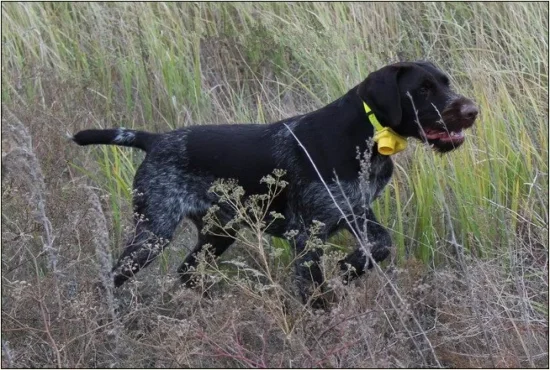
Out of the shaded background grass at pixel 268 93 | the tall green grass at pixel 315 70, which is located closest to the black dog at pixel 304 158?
the shaded background grass at pixel 268 93

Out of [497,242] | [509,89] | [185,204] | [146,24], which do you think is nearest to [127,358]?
[185,204]

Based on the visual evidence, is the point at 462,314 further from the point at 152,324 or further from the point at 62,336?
the point at 62,336

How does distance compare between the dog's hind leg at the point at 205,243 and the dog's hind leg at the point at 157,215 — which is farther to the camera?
the dog's hind leg at the point at 205,243

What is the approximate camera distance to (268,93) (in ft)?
24.7

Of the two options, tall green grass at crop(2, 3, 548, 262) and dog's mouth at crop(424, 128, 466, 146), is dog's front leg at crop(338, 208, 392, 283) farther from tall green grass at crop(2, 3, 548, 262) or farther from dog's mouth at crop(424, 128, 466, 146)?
dog's mouth at crop(424, 128, 466, 146)

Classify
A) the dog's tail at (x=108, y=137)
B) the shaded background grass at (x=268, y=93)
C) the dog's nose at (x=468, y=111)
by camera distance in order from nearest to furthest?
the dog's nose at (x=468, y=111) → the shaded background grass at (x=268, y=93) → the dog's tail at (x=108, y=137)

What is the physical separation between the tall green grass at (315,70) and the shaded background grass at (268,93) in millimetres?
13

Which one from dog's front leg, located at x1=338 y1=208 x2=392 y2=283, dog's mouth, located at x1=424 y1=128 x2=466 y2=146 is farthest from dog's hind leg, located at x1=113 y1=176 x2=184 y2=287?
dog's mouth, located at x1=424 y1=128 x2=466 y2=146

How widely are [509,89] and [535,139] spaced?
0.63 meters

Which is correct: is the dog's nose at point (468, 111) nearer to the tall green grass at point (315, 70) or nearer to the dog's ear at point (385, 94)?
the dog's ear at point (385, 94)

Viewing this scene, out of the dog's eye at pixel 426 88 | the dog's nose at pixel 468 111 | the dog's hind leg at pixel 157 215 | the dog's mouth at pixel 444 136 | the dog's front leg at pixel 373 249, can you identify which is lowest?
the dog's front leg at pixel 373 249

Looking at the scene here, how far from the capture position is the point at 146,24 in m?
7.86

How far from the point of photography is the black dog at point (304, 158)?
17.0 ft

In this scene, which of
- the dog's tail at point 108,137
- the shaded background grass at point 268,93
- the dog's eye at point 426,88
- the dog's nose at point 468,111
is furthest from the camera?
the dog's tail at point 108,137
